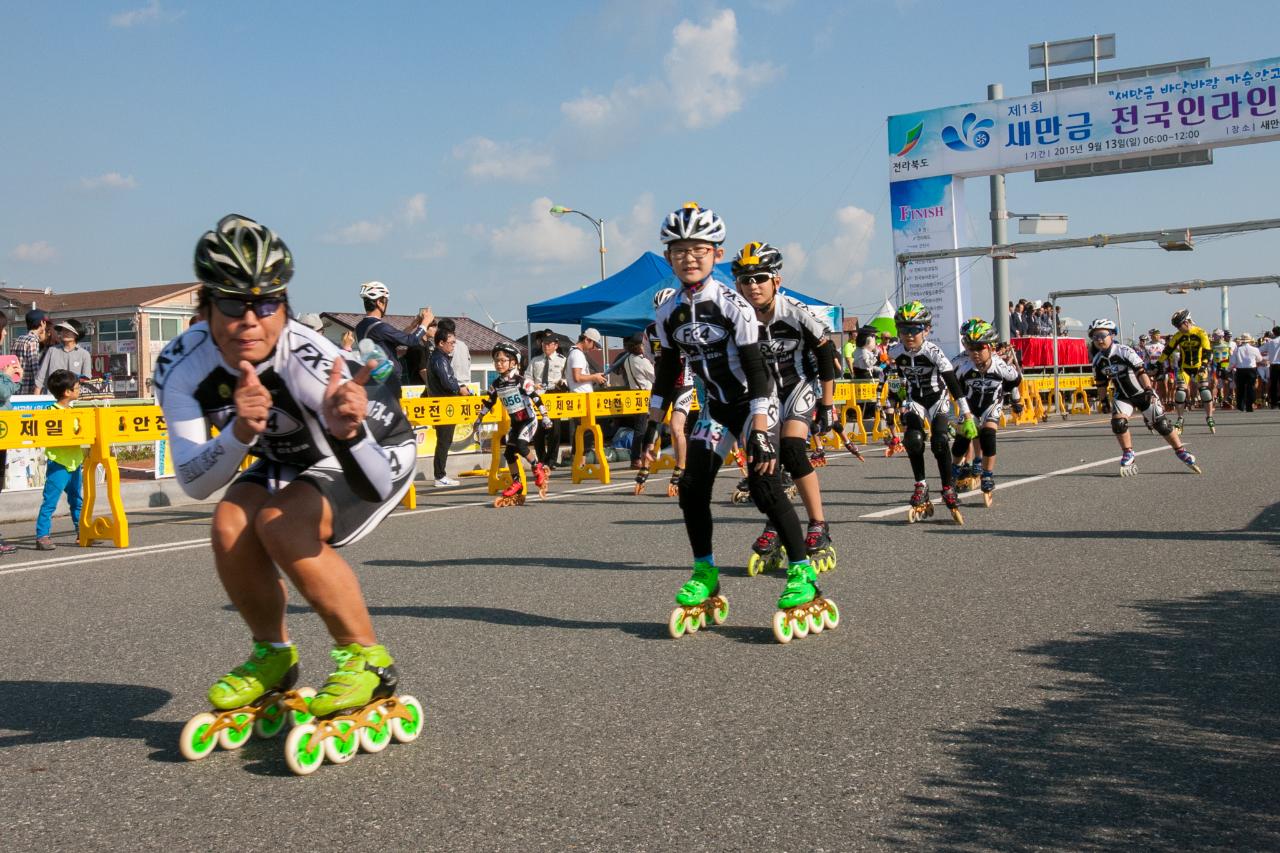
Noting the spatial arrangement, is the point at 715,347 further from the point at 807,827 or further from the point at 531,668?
the point at 807,827

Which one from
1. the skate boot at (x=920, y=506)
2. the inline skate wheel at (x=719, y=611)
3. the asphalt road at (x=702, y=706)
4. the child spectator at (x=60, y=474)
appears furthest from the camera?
the skate boot at (x=920, y=506)

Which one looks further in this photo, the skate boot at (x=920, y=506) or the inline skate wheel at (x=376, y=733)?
the skate boot at (x=920, y=506)

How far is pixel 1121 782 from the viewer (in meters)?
3.71

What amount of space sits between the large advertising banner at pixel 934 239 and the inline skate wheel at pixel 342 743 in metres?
31.6

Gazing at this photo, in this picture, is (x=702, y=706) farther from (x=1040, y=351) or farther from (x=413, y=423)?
(x=1040, y=351)

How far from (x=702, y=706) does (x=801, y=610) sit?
136 cm

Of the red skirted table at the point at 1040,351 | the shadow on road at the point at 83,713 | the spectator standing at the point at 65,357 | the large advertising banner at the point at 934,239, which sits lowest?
the shadow on road at the point at 83,713

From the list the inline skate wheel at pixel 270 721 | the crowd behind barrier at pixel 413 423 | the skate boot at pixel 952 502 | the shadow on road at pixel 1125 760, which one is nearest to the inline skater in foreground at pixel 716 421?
the shadow on road at pixel 1125 760

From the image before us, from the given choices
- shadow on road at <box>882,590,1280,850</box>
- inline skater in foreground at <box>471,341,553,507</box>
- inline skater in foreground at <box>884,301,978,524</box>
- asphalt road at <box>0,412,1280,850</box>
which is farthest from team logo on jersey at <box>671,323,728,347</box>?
inline skater in foreground at <box>471,341,553,507</box>

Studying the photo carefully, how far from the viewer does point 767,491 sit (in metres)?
6.42

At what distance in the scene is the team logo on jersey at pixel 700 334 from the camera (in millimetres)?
6527

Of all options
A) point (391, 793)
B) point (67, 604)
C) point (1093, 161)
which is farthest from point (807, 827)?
point (1093, 161)

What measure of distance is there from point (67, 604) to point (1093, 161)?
3078 cm

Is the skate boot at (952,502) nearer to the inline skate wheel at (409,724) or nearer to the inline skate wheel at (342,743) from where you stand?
the inline skate wheel at (409,724)
